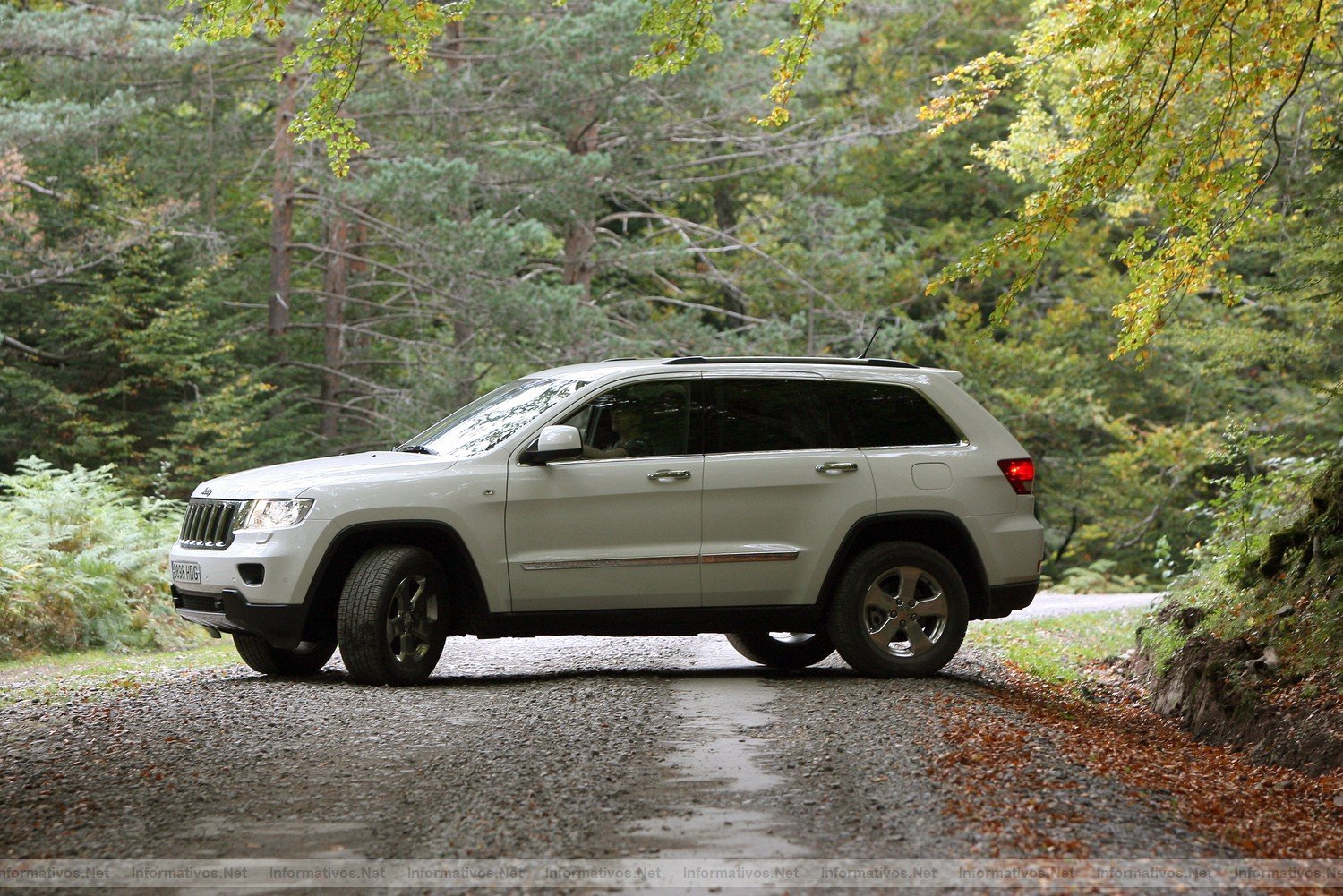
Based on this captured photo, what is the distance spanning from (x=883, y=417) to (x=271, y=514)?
395 centimetres

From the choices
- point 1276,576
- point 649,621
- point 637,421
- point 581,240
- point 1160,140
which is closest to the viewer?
point 649,621

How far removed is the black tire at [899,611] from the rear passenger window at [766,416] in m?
0.87

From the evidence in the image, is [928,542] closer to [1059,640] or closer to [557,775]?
[557,775]

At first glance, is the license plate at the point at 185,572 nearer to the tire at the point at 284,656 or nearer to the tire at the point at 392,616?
the tire at the point at 284,656

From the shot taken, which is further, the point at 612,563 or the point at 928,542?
the point at 928,542

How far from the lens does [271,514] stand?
906 centimetres

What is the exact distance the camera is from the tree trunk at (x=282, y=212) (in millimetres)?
26594

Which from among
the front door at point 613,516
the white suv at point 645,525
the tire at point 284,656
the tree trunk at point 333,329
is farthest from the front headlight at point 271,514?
the tree trunk at point 333,329

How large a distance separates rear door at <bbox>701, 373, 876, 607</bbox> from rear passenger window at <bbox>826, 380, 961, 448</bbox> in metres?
0.15

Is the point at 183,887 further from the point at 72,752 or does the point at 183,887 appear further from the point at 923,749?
the point at 923,749

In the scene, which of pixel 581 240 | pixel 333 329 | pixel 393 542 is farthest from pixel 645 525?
pixel 581 240

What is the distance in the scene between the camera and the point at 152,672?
10961 mm

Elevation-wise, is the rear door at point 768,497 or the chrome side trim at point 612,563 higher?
the rear door at point 768,497

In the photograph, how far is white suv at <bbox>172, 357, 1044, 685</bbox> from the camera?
357 inches
